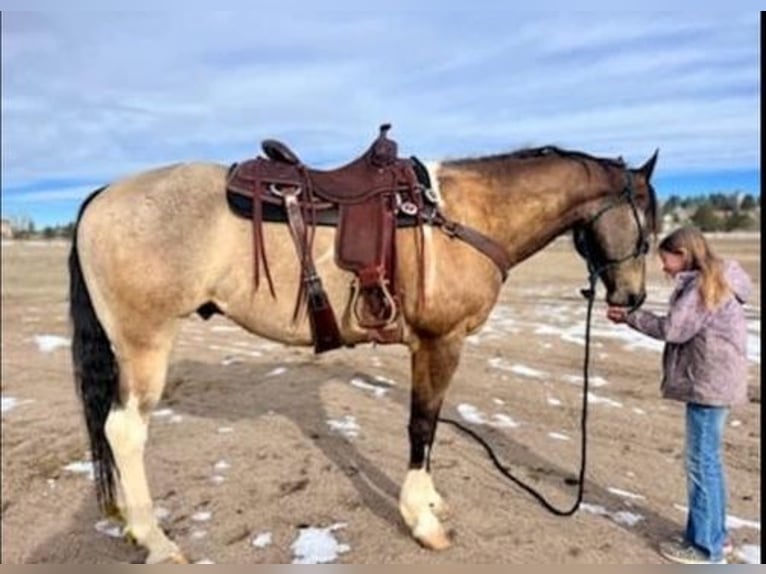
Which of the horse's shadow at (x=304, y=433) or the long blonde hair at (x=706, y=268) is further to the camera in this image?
the horse's shadow at (x=304, y=433)

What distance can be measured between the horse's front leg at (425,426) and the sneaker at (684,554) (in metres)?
1.06

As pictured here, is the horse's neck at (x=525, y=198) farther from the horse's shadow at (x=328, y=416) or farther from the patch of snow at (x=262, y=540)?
the patch of snow at (x=262, y=540)

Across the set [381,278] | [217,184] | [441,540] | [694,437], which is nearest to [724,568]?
[694,437]

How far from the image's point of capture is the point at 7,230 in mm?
60938

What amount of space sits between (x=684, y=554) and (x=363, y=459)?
210cm

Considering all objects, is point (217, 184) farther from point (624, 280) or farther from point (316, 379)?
point (316, 379)

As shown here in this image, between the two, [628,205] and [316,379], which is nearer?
[628,205]

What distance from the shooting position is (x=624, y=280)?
370 centimetres

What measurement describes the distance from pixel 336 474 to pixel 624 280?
6.98 feet

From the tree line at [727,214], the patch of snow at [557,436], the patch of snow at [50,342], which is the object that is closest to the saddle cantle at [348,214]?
the patch of snow at [557,436]

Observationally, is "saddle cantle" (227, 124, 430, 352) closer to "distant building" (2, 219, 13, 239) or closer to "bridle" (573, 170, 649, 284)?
"bridle" (573, 170, 649, 284)

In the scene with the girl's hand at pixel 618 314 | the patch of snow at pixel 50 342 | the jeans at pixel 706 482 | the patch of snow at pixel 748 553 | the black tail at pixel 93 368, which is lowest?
the patch of snow at pixel 748 553

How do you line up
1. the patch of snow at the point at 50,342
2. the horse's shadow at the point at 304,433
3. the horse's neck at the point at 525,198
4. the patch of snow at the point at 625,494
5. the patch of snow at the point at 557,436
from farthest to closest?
the patch of snow at the point at 50,342 < the patch of snow at the point at 557,436 < the patch of snow at the point at 625,494 < the horse's shadow at the point at 304,433 < the horse's neck at the point at 525,198

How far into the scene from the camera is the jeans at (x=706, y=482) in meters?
3.39
